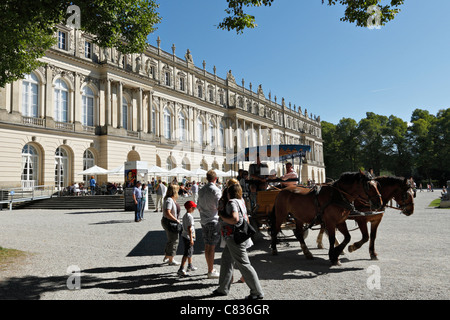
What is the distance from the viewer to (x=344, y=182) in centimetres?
645

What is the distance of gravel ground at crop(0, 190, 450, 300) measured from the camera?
453 cm

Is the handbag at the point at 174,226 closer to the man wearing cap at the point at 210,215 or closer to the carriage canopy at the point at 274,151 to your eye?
the man wearing cap at the point at 210,215

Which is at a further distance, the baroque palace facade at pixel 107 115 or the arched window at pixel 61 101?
the arched window at pixel 61 101

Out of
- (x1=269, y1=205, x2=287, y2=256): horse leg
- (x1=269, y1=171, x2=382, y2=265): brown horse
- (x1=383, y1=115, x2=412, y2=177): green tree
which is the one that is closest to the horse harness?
(x1=269, y1=171, x2=382, y2=265): brown horse

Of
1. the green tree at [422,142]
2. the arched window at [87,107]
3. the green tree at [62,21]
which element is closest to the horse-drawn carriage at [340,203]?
the green tree at [62,21]

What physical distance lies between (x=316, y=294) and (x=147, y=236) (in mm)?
6784

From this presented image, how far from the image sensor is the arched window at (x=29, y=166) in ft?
81.9

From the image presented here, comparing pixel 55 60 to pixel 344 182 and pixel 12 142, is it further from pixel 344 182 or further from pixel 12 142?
pixel 344 182

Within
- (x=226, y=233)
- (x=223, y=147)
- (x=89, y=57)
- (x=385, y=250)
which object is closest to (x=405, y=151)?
(x=223, y=147)

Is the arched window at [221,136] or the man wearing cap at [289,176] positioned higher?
the arched window at [221,136]

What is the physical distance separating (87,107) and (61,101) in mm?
2522

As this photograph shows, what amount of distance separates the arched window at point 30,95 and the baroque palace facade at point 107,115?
0.07 metres

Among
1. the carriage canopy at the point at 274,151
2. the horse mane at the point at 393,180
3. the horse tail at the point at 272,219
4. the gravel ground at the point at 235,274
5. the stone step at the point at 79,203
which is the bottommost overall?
the gravel ground at the point at 235,274

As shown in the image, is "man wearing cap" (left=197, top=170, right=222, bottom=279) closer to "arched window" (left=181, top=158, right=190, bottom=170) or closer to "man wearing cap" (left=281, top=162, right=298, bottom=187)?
"man wearing cap" (left=281, top=162, right=298, bottom=187)
